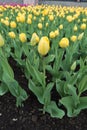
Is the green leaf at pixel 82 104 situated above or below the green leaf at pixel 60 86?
below

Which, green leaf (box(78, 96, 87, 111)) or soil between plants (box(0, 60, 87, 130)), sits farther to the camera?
soil between plants (box(0, 60, 87, 130))

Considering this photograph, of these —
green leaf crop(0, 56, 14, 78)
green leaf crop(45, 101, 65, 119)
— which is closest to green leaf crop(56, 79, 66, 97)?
green leaf crop(45, 101, 65, 119)

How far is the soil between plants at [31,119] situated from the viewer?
169 cm

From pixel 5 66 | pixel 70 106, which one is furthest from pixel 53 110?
pixel 5 66

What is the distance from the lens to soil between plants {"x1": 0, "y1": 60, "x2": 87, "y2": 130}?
1.69 metres

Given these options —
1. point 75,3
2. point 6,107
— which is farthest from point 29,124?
point 75,3

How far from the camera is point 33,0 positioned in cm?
1248

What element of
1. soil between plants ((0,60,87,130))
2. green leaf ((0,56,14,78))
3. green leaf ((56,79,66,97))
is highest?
green leaf ((0,56,14,78))

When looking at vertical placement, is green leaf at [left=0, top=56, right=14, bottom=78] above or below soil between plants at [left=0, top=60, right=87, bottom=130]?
above

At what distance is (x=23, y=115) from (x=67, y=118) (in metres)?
0.27

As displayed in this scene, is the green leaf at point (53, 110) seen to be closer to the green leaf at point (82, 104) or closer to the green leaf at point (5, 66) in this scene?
the green leaf at point (82, 104)

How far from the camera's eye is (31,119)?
1727 millimetres

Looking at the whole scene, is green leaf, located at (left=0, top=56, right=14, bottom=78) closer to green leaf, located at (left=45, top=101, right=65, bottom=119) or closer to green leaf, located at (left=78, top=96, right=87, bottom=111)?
green leaf, located at (left=45, top=101, right=65, bottom=119)

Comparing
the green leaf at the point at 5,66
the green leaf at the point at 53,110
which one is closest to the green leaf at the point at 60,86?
the green leaf at the point at 53,110
